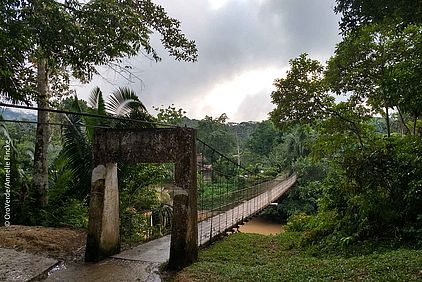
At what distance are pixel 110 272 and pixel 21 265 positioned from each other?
0.84 metres

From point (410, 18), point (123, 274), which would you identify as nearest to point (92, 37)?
point (123, 274)

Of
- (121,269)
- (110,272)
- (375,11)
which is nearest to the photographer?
(375,11)

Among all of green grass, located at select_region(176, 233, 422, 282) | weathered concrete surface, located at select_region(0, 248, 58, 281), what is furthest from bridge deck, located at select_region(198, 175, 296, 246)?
weathered concrete surface, located at select_region(0, 248, 58, 281)

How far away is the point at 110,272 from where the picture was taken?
328cm

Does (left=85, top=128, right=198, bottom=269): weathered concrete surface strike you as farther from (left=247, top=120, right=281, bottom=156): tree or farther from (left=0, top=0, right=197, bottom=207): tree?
(left=247, top=120, right=281, bottom=156): tree

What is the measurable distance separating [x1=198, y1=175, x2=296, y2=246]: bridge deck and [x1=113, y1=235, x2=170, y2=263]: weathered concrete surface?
0.65 m

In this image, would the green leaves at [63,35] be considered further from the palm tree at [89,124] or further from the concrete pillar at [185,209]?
the palm tree at [89,124]

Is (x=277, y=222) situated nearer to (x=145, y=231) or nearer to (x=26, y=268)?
(x=145, y=231)

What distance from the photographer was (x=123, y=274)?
323 cm

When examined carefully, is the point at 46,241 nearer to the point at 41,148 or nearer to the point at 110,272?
the point at 110,272

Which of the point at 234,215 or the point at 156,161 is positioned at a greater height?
the point at 156,161

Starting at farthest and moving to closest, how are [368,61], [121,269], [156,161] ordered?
[368,61], [156,161], [121,269]

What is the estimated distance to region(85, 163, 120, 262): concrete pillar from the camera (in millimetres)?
3646

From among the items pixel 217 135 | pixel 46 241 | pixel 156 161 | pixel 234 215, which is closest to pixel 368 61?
pixel 234 215
